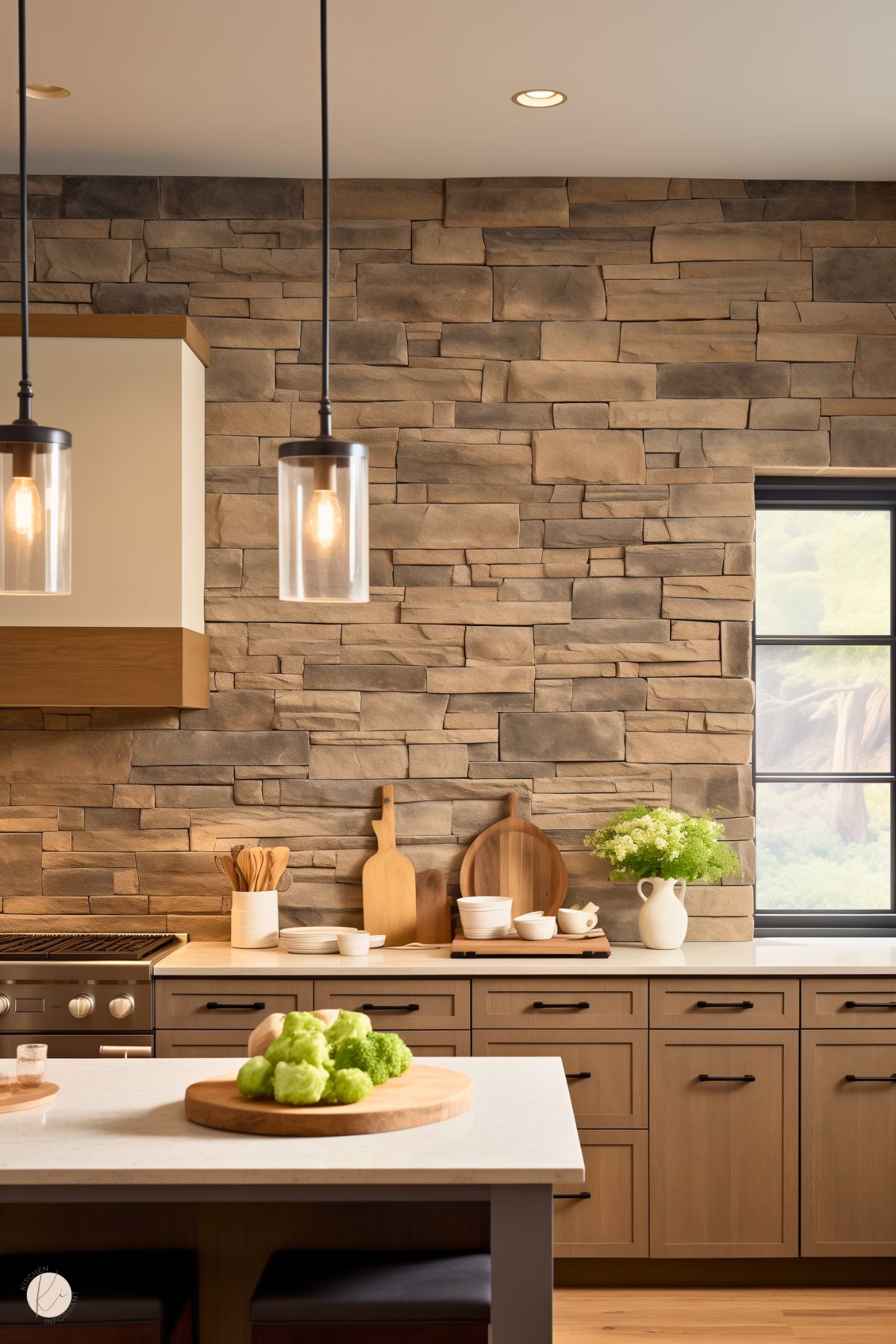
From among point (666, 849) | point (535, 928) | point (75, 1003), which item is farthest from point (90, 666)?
point (666, 849)

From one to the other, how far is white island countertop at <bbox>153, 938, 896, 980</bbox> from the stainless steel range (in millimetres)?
106

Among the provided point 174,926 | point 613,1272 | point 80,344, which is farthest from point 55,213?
point 613,1272

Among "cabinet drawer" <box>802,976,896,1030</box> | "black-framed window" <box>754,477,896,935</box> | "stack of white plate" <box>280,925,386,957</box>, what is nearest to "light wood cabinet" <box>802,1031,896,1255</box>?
"cabinet drawer" <box>802,976,896,1030</box>

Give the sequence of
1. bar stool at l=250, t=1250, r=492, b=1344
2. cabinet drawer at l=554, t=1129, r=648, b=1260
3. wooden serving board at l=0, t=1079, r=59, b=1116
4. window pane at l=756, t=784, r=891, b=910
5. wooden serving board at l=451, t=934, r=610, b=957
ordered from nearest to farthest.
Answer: bar stool at l=250, t=1250, r=492, b=1344, wooden serving board at l=0, t=1079, r=59, b=1116, cabinet drawer at l=554, t=1129, r=648, b=1260, wooden serving board at l=451, t=934, r=610, b=957, window pane at l=756, t=784, r=891, b=910

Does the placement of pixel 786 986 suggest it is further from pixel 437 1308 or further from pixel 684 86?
pixel 684 86

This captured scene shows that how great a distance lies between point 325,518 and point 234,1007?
A: 84.9 inches

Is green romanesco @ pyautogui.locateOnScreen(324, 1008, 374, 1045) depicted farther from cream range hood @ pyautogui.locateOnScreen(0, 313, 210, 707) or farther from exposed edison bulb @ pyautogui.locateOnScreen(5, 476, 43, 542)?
cream range hood @ pyautogui.locateOnScreen(0, 313, 210, 707)

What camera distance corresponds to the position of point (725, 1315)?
355cm

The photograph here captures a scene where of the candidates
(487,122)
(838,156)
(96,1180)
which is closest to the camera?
(96,1180)

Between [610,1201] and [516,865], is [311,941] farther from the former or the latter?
[610,1201]

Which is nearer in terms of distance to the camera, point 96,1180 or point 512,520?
point 96,1180

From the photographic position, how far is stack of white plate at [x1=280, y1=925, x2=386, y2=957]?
3883 millimetres

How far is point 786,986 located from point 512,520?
1.67m

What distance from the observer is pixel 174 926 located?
13.7 ft
